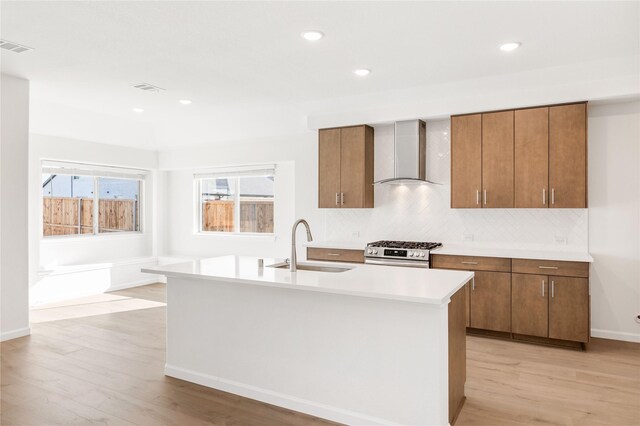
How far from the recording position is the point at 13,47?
3.64 metres

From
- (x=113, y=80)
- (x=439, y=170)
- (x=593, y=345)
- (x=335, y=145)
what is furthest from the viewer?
(x=335, y=145)

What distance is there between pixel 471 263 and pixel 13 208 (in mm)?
4748

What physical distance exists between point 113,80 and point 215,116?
2030 millimetres

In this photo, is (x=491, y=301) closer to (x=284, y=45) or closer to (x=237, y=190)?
(x=284, y=45)

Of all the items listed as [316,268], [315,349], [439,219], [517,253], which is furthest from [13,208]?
[517,253]

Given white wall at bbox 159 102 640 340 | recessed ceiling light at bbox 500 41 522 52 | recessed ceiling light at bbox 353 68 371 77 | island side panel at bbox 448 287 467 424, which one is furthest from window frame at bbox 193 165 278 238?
island side panel at bbox 448 287 467 424

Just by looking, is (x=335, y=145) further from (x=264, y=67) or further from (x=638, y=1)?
(x=638, y=1)

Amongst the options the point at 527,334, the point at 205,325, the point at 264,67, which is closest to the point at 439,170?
the point at 527,334

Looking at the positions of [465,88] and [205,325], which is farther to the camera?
[465,88]

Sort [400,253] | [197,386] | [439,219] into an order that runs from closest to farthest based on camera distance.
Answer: [197,386], [400,253], [439,219]

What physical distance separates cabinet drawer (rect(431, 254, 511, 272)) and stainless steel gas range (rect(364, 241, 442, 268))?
0.13 metres

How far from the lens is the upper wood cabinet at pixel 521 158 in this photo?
13.6 feet

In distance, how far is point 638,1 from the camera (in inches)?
111

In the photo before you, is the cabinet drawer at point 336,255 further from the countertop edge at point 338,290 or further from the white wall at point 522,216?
the countertop edge at point 338,290
